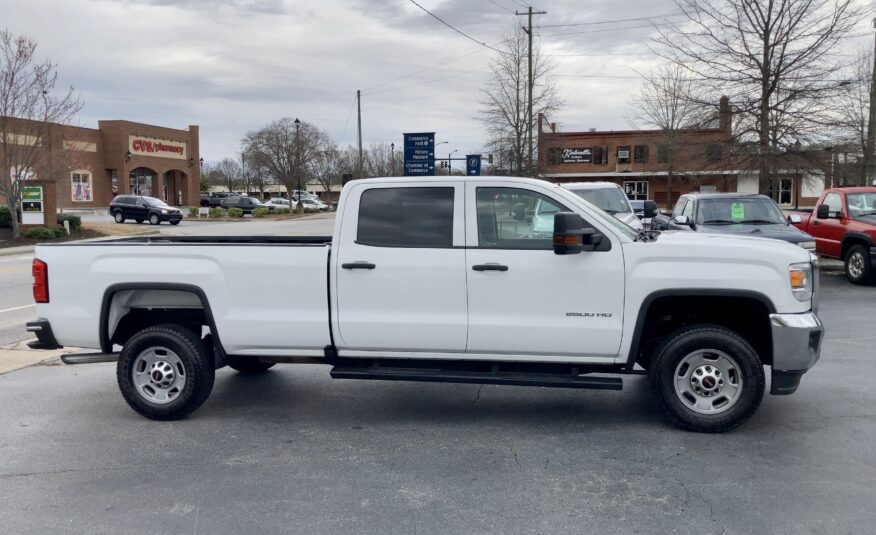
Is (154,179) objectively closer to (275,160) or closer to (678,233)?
(275,160)

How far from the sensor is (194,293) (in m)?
5.89

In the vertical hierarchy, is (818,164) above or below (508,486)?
above

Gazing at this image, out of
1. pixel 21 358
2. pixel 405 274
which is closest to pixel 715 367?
Answer: pixel 405 274

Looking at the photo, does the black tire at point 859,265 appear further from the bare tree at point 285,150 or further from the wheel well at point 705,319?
the bare tree at point 285,150

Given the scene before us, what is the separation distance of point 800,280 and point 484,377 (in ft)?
7.81

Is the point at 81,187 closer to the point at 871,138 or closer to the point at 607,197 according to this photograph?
the point at 607,197

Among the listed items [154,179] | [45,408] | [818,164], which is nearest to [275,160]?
[154,179]

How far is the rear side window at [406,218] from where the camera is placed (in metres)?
5.75

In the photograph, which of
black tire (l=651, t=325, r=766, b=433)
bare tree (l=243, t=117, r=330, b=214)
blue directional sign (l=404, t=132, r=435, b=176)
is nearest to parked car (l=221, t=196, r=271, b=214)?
bare tree (l=243, t=117, r=330, b=214)

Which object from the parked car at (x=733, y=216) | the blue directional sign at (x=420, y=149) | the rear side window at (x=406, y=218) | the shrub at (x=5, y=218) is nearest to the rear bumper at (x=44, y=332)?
the rear side window at (x=406, y=218)

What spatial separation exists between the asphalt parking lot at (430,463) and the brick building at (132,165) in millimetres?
47961

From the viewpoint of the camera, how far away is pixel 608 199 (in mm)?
14078

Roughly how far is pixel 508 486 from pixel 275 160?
224 feet

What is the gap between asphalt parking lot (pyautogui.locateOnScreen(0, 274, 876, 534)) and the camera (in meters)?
4.16
